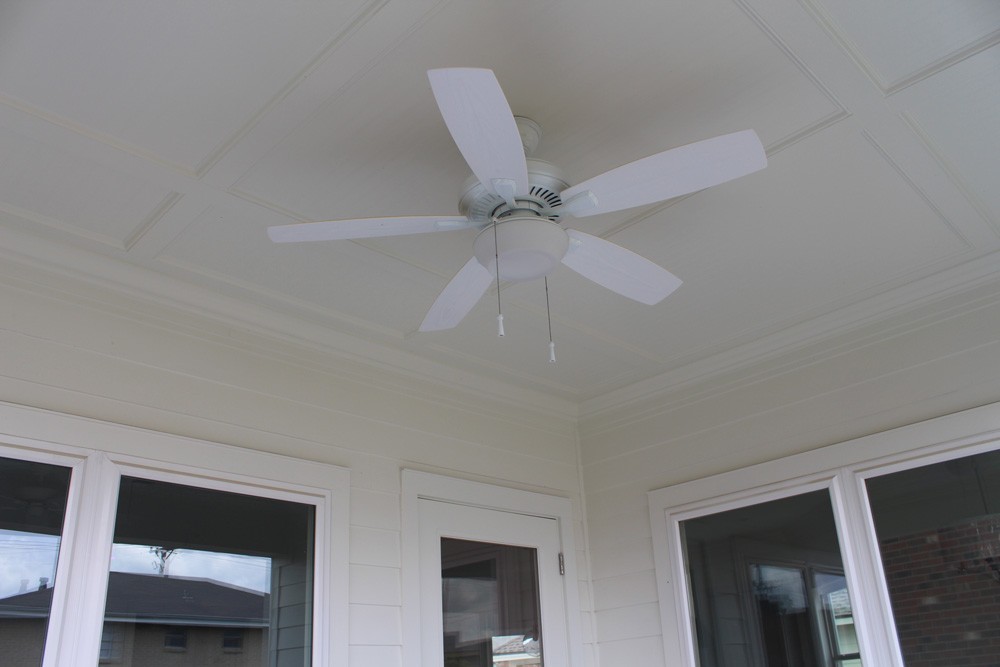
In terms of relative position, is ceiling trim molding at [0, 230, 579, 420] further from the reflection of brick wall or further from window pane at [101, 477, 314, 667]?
the reflection of brick wall

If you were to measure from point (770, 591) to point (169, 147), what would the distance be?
2.68 meters

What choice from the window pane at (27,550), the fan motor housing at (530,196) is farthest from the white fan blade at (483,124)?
the window pane at (27,550)

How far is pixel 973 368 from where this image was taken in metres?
2.99

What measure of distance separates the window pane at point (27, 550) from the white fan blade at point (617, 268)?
1644 millimetres

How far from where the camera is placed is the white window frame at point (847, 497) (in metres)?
2.96

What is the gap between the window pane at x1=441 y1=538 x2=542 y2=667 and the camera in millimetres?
3422

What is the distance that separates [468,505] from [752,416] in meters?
1.25

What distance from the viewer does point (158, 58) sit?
2.01 meters

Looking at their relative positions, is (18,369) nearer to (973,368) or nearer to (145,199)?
(145,199)


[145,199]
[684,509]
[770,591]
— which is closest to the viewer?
[145,199]

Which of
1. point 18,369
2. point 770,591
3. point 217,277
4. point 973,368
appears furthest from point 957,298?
point 18,369

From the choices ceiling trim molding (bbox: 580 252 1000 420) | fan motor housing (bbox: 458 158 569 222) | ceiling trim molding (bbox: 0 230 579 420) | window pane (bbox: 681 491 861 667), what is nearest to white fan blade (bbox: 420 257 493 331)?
fan motor housing (bbox: 458 158 569 222)

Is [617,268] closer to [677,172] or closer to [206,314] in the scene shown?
[677,172]

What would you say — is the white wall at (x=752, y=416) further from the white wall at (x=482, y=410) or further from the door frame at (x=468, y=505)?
the door frame at (x=468, y=505)
